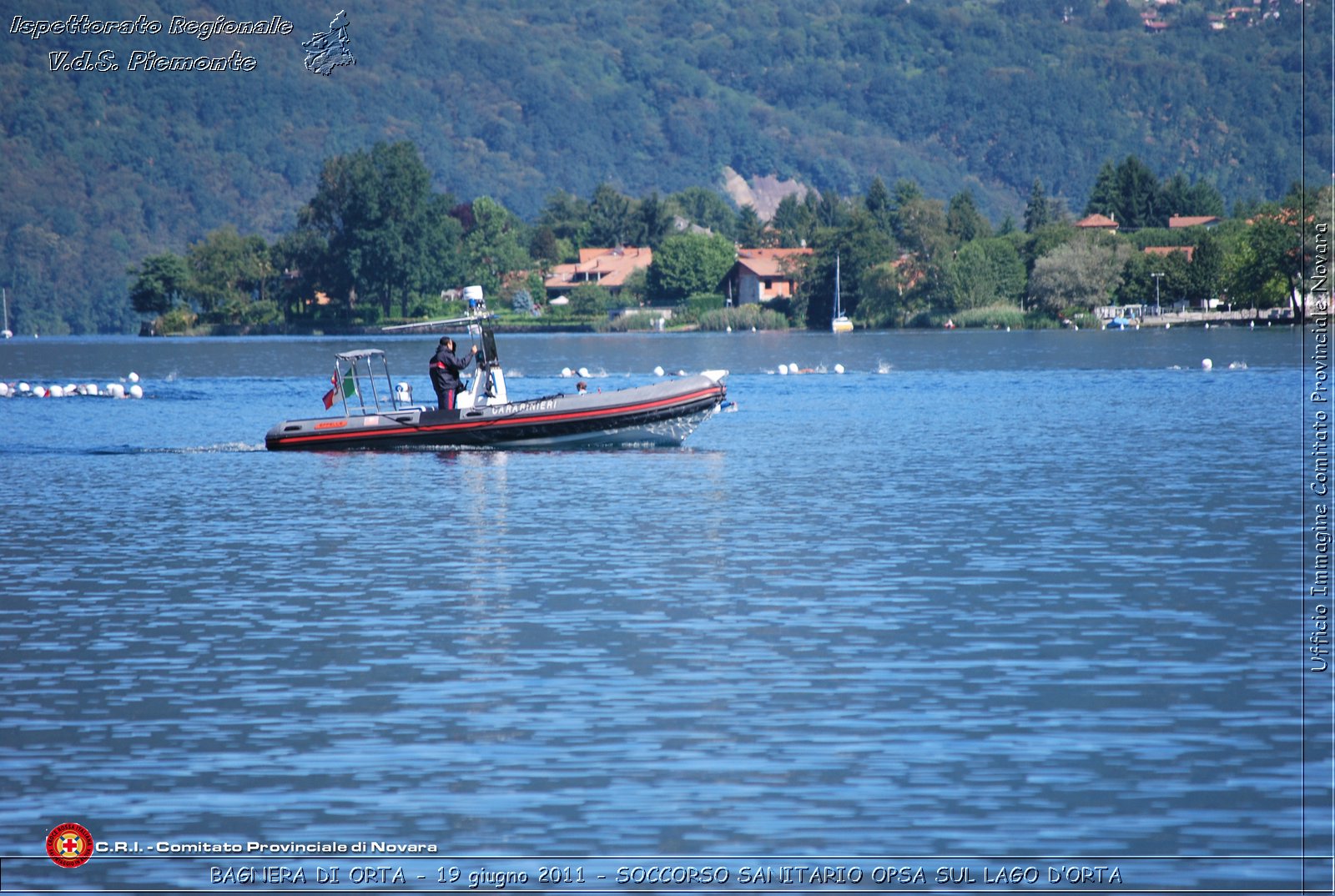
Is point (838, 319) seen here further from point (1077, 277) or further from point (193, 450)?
point (193, 450)

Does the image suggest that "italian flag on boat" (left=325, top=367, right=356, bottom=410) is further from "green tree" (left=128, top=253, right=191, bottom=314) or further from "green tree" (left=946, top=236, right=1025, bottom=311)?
"green tree" (left=128, top=253, right=191, bottom=314)

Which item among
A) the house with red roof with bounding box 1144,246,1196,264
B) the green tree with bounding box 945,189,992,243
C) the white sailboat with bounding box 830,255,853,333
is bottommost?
the white sailboat with bounding box 830,255,853,333

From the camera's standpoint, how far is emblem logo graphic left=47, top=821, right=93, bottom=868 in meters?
11.8

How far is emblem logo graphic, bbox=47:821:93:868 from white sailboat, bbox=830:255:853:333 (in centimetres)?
15317

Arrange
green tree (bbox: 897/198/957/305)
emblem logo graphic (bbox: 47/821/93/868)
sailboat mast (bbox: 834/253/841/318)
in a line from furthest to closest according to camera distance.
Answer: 1. green tree (bbox: 897/198/957/305)
2. sailboat mast (bbox: 834/253/841/318)
3. emblem logo graphic (bbox: 47/821/93/868)

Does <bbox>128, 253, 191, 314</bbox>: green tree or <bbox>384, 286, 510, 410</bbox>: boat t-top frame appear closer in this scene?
<bbox>384, 286, 510, 410</bbox>: boat t-top frame

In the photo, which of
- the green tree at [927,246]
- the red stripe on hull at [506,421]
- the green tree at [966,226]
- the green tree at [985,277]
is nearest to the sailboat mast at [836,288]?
the green tree at [927,246]

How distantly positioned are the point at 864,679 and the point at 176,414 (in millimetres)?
47348

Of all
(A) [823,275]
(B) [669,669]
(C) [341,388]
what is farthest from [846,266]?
(B) [669,669]

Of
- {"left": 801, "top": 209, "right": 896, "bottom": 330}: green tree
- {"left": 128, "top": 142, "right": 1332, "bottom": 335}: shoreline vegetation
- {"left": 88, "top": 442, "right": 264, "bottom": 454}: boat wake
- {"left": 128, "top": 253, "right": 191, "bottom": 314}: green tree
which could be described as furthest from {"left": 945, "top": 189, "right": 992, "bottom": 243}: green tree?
{"left": 88, "top": 442, "right": 264, "bottom": 454}: boat wake

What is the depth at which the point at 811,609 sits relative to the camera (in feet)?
64.4

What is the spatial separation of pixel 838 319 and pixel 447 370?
128729mm

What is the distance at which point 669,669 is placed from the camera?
54.5 ft

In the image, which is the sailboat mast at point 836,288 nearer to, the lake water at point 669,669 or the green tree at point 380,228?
the green tree at point 380,228
